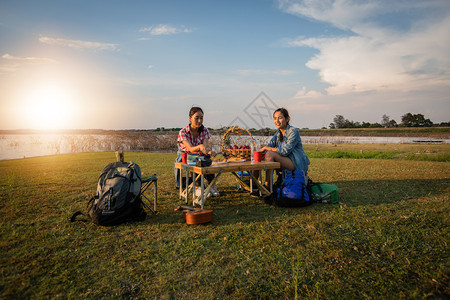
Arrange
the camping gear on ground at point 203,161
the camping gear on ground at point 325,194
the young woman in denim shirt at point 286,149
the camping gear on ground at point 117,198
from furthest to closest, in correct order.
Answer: the young woman in denim shirt at point 286,149, the camping gear on ground at point 325,194, the camping gear on ground at point 203,161, the camping gear on ground at point 117,198

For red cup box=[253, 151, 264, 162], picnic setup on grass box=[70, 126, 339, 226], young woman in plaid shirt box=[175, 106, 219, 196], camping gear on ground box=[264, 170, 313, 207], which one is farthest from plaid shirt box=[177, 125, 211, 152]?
camping gear on ground box=[264, 170, 313, 207]

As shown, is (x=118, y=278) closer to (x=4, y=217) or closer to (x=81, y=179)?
(x=4, y=217)

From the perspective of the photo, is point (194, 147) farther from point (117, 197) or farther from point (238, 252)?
point (238, 252)

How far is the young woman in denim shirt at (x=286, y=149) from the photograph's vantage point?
5.68 metres

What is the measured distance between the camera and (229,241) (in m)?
3.75

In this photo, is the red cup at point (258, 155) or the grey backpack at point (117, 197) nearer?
the grey backpack at point (117, 197)

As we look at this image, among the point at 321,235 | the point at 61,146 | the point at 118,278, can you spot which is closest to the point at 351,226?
the point at 321,235

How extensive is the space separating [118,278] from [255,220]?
2425 mm

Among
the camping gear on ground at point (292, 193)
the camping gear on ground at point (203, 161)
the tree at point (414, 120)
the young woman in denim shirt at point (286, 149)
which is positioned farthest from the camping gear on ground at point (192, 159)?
the tree at point (414, 120)

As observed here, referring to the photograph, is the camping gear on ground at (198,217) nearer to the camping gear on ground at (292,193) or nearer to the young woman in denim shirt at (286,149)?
the camping gear on ground at (292,193)

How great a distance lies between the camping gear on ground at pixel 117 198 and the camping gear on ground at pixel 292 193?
103 inches

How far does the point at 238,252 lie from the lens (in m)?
3.40

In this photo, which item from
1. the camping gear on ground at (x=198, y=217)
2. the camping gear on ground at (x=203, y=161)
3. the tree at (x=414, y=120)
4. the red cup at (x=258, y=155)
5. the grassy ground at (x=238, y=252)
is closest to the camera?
the grassy ground at (x=238, y=252)

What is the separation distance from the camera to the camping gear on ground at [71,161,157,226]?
14.0ft
